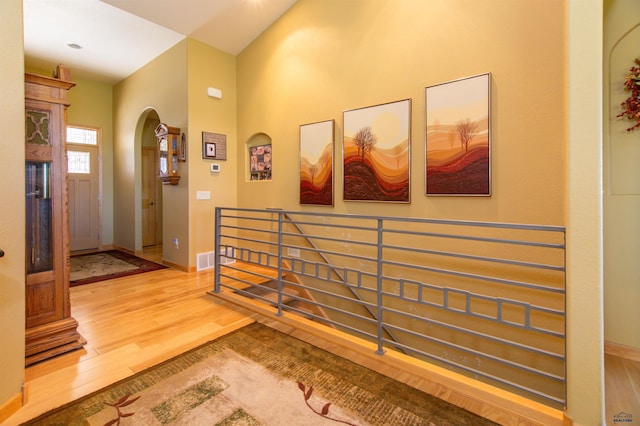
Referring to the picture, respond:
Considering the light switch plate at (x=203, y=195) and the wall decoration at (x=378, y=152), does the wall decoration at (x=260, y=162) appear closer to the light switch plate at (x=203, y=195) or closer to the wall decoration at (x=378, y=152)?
the light switch plate at (x=203, y=195)

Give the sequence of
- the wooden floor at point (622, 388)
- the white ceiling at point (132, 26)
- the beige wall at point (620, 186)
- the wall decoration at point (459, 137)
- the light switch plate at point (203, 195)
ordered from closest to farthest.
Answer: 1. the wooden floor at point (622, 388)
2. the beige wall at point (620, 186)
3. the wall decoration at point (459, 137)
4. the white ceiling at point (132, 26)
5. the light switch plate at point (203, 195)

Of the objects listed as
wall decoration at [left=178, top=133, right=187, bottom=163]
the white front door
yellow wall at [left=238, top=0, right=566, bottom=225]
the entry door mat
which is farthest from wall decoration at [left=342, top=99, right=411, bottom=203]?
the white front door

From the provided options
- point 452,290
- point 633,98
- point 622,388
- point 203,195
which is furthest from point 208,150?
point 622,388

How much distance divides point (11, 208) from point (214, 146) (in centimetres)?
320

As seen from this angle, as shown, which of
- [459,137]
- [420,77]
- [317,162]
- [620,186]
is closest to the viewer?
[620,186]

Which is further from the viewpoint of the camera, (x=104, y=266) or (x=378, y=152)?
(x=104, y=266)

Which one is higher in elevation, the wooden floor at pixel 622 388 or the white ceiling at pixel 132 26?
the white ceiling at pixel 132 26

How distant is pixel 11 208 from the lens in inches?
62.9

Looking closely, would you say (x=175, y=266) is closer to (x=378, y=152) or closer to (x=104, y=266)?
(x=104, y=266)

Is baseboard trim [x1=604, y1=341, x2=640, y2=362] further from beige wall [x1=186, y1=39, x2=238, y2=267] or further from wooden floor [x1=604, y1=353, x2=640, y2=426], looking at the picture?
beige wall [x1=186, y1=39, x2=238, y2=267]

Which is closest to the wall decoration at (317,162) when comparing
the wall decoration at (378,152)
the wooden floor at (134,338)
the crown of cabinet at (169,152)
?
the wall decoration at (378,152)

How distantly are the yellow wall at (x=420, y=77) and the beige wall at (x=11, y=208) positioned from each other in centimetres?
279

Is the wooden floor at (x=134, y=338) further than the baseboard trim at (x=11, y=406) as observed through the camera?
Yes

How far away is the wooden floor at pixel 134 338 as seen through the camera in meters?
1.85
